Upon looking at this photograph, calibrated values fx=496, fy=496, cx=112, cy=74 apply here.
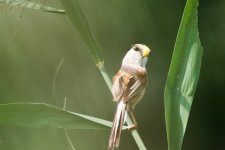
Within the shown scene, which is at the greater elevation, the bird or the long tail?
the bird

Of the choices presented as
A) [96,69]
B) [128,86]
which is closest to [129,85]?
[128,86]

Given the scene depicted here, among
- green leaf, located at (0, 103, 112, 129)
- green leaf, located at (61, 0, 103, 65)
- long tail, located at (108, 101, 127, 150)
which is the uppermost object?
green leaf, located at (61, 0, 103, 65)

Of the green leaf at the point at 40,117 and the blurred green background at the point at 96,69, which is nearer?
the green leaf at the point at 40,117

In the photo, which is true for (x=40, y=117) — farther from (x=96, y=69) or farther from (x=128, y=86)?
(x=96, y=69)

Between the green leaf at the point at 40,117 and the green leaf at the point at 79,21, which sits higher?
the green leaf at the point at 79,21

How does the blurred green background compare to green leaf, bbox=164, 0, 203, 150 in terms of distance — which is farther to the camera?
the blurred green background

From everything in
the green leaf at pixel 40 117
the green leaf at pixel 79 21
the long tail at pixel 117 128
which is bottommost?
the long tail at pixel 117 128
